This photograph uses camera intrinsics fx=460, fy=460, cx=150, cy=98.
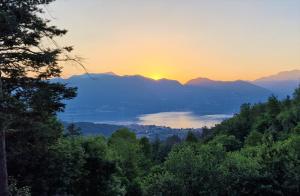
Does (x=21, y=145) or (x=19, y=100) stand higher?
(x=19, y=100)

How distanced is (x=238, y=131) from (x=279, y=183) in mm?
53312

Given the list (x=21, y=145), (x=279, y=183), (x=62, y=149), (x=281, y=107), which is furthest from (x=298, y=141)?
(x=281, y=107)

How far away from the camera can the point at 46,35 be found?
40.4 feet

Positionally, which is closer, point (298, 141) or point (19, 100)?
point (19, 100)

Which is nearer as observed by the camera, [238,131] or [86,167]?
[86,167]

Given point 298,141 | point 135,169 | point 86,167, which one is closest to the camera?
point 86,167

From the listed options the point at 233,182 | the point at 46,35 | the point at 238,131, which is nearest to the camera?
the point at 46,35

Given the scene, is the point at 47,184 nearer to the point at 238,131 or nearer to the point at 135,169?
the point at 135,169

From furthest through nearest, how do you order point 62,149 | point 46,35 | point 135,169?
point 135,169
point 62,149
point 46,35

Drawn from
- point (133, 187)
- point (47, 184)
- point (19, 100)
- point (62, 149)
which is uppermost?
point (19, 100)

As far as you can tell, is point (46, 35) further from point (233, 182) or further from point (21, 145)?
point (233, 182)

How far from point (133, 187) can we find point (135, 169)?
265 inches

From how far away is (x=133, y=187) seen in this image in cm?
4000

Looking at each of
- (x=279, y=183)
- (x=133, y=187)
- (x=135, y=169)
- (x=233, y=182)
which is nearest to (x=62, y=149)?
(x=233, y=182)
